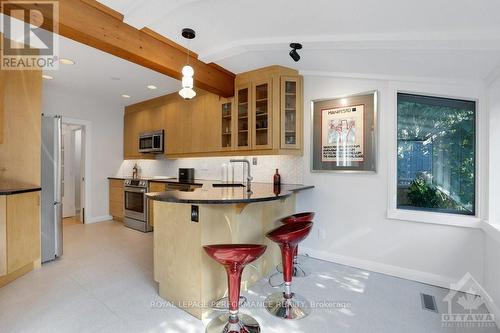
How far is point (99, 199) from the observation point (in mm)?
5270

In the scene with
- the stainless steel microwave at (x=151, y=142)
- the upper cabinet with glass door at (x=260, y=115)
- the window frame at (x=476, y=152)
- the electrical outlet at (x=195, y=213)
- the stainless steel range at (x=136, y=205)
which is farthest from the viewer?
the stainless steel microwave at (x=151, y=142)

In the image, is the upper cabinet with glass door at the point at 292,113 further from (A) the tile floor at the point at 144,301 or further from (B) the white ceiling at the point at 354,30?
(A) the tile floor at the point at 144,301

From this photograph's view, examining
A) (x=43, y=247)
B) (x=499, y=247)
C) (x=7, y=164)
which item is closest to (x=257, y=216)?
(x=499, y=247)

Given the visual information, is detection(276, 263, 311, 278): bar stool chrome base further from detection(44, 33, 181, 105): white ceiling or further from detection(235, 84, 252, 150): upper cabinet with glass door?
detection(44, 33, 181, 105): white ceiling

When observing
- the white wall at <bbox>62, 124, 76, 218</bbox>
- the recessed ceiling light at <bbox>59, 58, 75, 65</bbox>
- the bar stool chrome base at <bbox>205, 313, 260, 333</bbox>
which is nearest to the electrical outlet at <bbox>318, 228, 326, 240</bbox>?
the bar stool chrome base at <bbox>205, 313, 260, 333</bbox>

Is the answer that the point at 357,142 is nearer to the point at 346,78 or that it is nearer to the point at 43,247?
the point at 346,78

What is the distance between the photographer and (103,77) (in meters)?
3.79

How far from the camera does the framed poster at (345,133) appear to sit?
290cm

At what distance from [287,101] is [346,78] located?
783 millimetres

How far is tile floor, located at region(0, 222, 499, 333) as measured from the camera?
6.16ft

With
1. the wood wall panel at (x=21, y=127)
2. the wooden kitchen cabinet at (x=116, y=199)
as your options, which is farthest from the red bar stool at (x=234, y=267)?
the wooden kitchen cabinet at (x=116, y=199)

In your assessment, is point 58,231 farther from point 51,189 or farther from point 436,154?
point 436,154

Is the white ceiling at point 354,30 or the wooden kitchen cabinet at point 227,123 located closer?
the white ceiling at point 354,30

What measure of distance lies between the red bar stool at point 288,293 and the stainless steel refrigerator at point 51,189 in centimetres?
279
